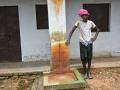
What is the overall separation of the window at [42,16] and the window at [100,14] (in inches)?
58.0

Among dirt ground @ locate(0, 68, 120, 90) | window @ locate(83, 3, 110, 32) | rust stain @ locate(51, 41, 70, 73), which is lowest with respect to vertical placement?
dirt ground @ locate(0, 68, 120, 90)

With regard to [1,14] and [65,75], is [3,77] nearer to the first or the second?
[65,75]

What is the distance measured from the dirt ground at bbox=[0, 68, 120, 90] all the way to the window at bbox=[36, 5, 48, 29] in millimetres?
2541

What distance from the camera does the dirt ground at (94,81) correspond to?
311 inches

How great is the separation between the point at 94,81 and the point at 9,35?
Result: 14.6 ft

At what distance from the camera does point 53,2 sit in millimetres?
8438

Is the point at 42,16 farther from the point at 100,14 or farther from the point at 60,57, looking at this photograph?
the point at 60,57

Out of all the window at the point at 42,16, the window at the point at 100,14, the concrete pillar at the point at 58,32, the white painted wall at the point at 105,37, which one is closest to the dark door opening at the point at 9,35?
the window at the point at 42,16

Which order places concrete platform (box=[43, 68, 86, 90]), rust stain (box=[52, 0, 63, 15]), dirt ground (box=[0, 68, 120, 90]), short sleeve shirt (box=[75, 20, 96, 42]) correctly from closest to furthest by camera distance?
concrete platform (box=[43, 68, 86, 90]) → dirt ground (box=[0, 68, 120, 90]) → short sleeve shirt (box=[75, 20, 96, 42]) → rust stain (box=[52, 0, 63, 15])

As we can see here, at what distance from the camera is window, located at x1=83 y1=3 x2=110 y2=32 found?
A: 1128 centimetres

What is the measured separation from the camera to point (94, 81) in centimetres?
818

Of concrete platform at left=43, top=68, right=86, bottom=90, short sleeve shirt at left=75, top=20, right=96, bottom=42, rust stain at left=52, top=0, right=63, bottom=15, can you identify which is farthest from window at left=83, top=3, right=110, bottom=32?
concrete platform at left=43, top=68, right=86, bottom=90

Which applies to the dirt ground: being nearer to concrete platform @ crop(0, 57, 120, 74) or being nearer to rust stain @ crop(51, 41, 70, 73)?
concrete platform @ crop(0, 57, 120, 74)

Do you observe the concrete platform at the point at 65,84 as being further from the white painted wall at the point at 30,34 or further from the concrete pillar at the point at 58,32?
the white painted wall at the point at 30,34
